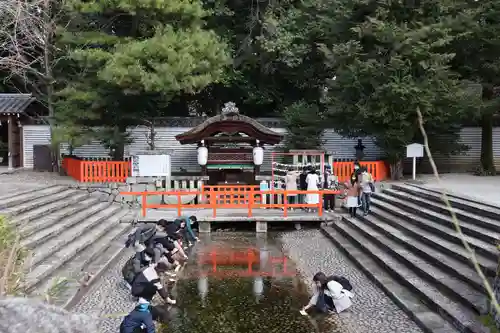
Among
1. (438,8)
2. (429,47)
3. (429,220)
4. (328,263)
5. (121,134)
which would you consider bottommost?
(328,263)

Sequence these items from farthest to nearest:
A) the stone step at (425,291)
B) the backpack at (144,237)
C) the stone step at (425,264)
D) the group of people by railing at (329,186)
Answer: the group of people by railing at (329,186), the backpack at (144,237), the stone step at (425,264), the stone step at (425,291)

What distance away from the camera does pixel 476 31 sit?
18.4 metres

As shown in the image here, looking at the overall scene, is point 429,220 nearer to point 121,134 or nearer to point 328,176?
point 328,176

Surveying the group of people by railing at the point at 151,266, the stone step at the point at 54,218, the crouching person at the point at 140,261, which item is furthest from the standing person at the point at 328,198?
the crouching person at the point at 140,261

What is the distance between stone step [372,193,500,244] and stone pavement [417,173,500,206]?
786 millimetres

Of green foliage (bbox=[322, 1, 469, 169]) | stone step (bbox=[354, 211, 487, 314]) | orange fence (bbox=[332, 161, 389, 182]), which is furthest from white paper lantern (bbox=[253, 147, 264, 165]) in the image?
stone step (bbox=[354, 211, 487, 314])

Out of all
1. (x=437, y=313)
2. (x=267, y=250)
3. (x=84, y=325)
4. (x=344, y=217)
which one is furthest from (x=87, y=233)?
(x=84, y=325)

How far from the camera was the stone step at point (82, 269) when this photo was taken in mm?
7859

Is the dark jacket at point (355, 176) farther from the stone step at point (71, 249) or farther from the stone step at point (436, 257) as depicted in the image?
the stone step at point (71, 249)

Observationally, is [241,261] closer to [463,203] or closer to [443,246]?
[443,246]

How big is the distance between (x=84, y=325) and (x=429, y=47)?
55.8 feet

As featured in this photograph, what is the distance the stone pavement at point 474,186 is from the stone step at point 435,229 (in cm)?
Result: 97

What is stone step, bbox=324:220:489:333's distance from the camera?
683cm

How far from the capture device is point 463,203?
39.0 feet
